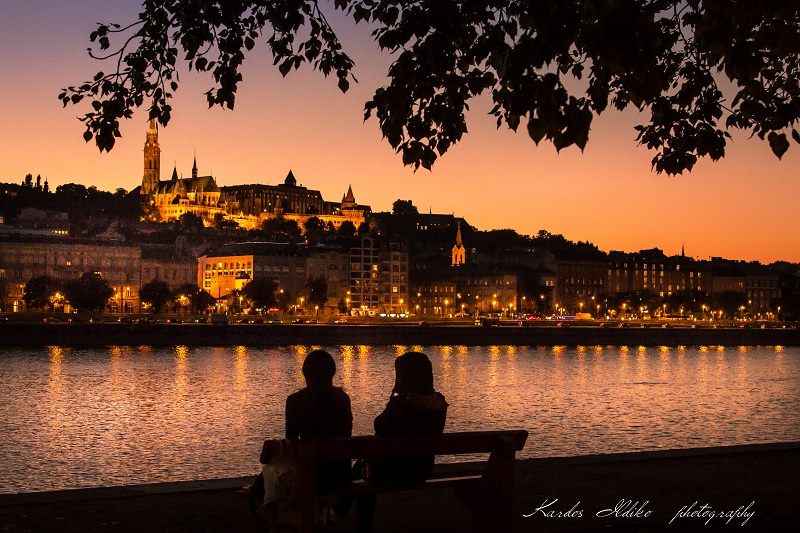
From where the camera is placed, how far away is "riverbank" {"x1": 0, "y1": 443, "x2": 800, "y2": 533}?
23.9 feet

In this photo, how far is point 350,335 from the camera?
7888 cm

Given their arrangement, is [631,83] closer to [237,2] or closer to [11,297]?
[237,2]

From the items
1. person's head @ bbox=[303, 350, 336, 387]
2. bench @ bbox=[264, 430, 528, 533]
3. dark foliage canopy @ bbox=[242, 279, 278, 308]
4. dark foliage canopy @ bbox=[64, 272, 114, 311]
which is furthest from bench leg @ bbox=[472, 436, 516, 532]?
dark foliage canopy @ bbox=[242, 279, 278, 308]

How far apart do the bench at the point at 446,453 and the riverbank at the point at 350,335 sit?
218 ft

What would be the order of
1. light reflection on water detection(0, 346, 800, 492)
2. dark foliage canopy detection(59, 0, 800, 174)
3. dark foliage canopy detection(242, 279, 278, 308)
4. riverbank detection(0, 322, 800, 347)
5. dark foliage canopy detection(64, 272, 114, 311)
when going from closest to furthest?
dark foliage canopy detection(59, 0, 800, 174)
light reflection on water detection(0, 346, 800, 492)
riverbank detection(0, 322, 800, 347)
dark foliage canopy detection(64, 272, 114, 311)
dark foliage canopy detection(242, 279, 278, 308)

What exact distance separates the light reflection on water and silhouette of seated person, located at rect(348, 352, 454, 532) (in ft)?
41.0

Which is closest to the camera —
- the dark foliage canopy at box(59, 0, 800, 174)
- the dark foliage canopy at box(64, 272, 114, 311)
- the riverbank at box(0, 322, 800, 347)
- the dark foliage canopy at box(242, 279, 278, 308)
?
the dark foliage canopy at box(59, 0, 800, 174)

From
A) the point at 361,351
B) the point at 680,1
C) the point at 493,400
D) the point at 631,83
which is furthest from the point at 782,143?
the point at 361,351

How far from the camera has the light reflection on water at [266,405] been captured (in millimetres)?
22109

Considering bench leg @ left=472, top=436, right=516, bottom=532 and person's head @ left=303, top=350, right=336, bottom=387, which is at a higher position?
person's head @ left=303, top=350, right=336, bottom=387

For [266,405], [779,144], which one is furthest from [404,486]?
[266,405]

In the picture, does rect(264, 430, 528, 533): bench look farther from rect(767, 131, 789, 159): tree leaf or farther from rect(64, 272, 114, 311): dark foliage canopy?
rect(64, 272, 114, 311): dark foliage canopy

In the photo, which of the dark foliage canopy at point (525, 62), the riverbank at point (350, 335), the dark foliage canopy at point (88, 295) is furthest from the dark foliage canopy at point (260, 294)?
the dark foliage canopy at point (525, 62)

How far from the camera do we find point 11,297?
124m
